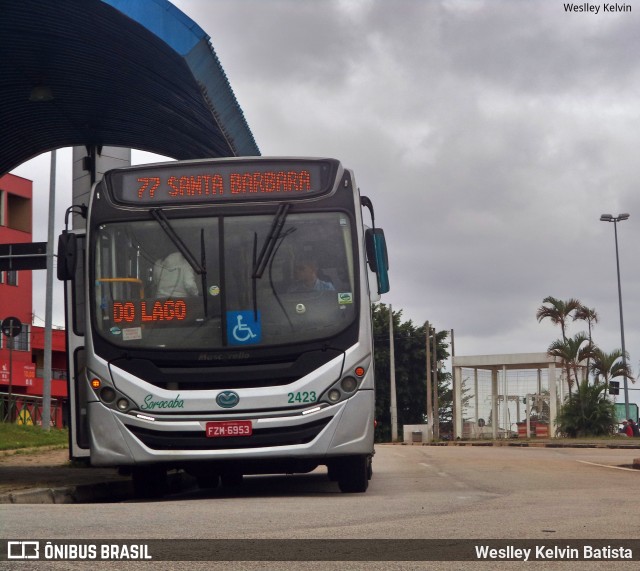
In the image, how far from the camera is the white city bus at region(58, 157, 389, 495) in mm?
11375

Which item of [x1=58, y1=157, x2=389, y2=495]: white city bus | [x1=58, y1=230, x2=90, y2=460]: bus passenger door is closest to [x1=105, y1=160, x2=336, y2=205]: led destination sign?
[x1=58, y1=157, x2=389, y2=495]: white city bus

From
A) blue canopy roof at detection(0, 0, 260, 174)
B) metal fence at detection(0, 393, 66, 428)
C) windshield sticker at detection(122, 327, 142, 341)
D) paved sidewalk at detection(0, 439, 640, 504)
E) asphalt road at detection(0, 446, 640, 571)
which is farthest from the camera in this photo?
metal fence at detection(0, 393, 66, 428)

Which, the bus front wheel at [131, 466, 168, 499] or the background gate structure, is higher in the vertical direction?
the background gate structure

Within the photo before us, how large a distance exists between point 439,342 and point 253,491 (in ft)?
205

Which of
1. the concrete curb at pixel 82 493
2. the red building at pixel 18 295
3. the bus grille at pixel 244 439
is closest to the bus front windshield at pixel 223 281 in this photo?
the bus grille at pixel 244 439

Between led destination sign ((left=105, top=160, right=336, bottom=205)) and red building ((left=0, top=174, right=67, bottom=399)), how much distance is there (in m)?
44.5

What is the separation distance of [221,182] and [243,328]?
171cm

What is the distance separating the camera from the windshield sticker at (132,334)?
38.5ft

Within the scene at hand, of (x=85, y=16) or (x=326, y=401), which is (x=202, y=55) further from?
(x=326, y=401)

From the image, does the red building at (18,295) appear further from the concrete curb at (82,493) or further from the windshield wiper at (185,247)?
the windshield wiper at (185,247)

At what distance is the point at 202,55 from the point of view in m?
14.3

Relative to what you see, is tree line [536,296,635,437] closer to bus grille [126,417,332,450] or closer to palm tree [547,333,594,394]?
palm tree [547,333,594,394]

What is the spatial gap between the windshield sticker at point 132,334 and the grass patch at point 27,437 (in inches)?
527

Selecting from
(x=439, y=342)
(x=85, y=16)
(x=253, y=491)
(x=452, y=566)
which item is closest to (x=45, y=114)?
(x=85, y=16)
